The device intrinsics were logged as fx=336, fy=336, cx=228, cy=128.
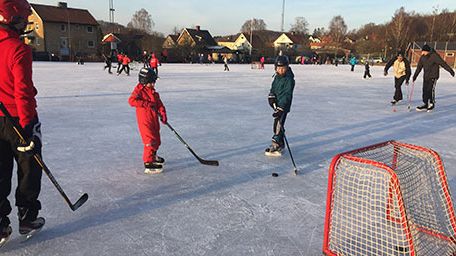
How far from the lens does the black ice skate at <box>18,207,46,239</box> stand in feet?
7.45

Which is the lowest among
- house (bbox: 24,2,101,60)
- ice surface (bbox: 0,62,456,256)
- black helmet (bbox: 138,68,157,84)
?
ice surface (bbox: 0,62,456,256)

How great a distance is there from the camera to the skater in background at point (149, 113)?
138 inches

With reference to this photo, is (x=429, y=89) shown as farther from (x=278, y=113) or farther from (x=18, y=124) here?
(x=18, y=124)

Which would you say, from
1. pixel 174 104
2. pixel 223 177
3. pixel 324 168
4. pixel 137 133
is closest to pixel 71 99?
pixel 174 104

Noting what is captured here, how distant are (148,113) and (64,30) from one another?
50669 mm

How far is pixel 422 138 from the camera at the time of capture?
17.6ft

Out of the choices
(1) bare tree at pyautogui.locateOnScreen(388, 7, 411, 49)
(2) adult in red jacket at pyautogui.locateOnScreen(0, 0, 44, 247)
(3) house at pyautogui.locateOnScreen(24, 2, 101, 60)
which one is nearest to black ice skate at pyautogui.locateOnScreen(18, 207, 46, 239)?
(2) adult in red jacket at pyautogui.locateOnScreen(0, 0, 44, 247)

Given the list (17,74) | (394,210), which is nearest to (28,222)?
(17,74)

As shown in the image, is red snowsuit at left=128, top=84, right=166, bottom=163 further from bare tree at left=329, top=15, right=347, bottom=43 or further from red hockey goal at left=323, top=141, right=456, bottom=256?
bare tree at left=329, top=15, right=347, bottom=43

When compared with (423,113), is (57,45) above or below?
above

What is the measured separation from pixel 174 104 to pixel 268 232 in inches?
242

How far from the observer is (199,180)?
346 centimetres

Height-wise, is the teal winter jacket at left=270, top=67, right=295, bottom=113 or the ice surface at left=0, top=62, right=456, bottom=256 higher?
the teal winter jacket at left=270, top=67, right=295, bottom=113

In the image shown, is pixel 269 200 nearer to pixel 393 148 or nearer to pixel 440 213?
pixel 393 148
